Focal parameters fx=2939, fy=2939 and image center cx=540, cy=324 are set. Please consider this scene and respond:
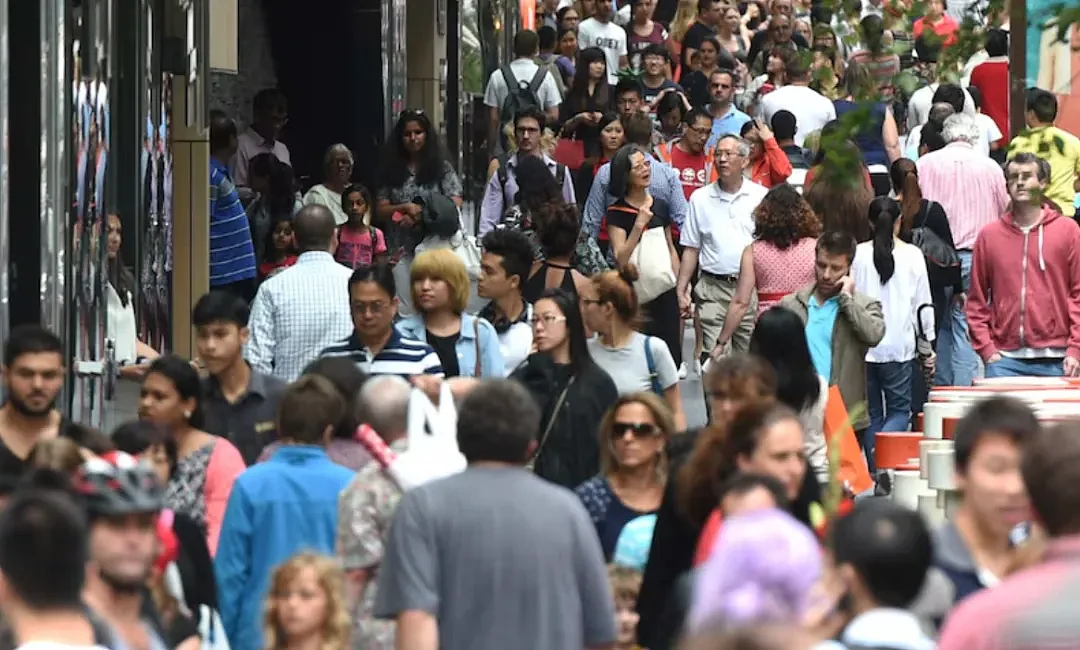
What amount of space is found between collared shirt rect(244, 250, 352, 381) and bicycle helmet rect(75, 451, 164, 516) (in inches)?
196

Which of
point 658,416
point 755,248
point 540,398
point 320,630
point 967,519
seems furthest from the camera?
point 755,248

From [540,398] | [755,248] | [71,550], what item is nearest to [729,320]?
[755,248]

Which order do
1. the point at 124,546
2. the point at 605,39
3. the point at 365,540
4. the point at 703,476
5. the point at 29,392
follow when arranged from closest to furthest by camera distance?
1. the point at 124,546
2. the point at 703,476
3. the point at 365,540
4. the point at 29,392
5. the point at 605,39

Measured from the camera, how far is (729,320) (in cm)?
1536

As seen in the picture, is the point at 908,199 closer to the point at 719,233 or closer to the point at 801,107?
the point at 719,233

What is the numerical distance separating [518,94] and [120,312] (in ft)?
33.6

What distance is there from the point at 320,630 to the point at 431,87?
55.5 feet

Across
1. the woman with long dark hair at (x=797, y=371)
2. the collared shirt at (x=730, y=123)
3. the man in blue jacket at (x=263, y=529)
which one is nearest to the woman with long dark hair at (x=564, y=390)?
the woman with long dark hair at (x=797, y=371)

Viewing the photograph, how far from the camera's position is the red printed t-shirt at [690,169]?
66.2 feet

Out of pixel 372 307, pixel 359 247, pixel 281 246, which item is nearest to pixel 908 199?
pixel 359 247

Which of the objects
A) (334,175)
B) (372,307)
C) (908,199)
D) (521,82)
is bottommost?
(372,307)

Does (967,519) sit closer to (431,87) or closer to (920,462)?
(920,462)

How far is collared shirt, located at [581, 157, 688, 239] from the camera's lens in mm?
18266

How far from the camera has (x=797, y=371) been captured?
10.5 m
